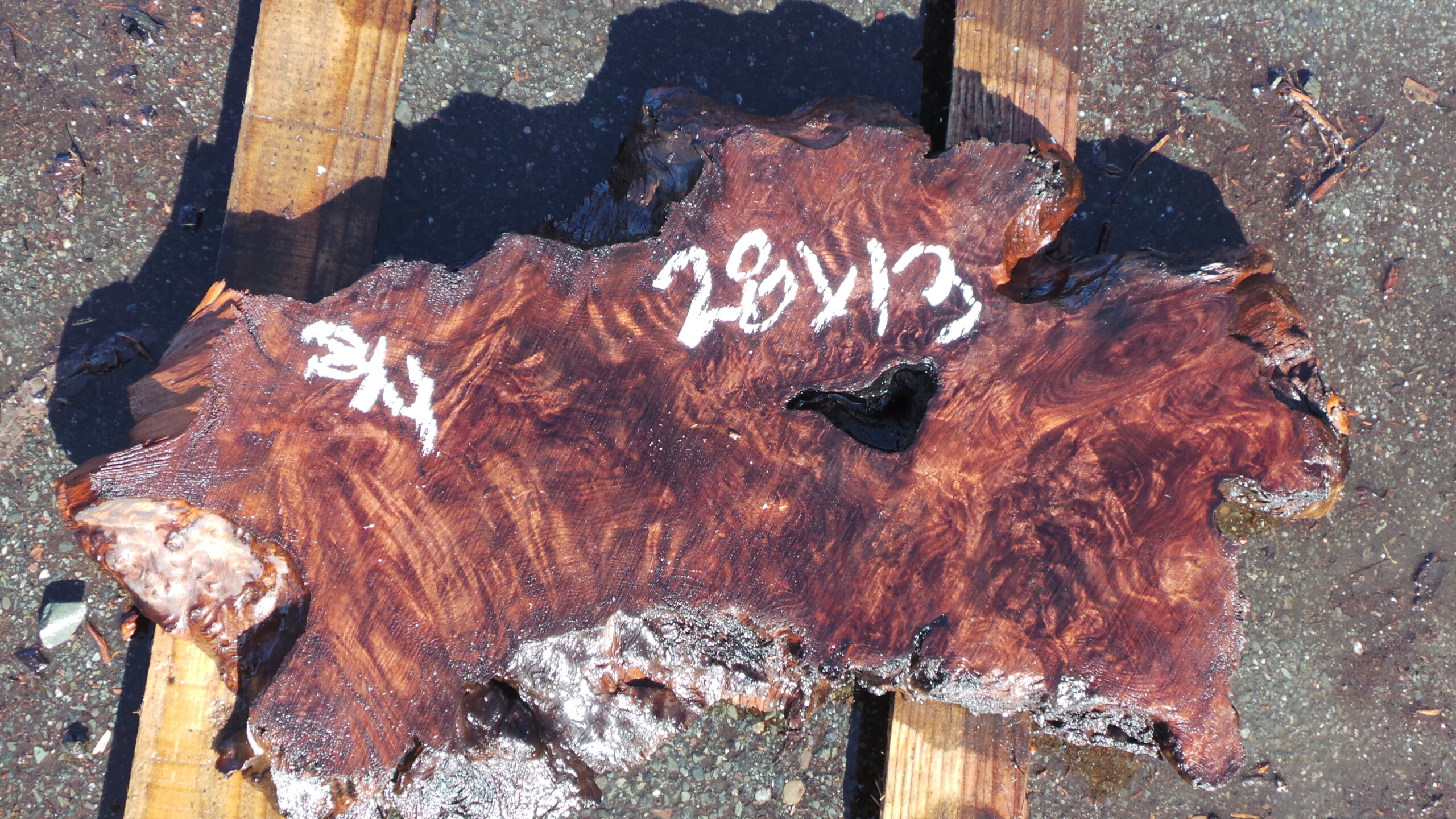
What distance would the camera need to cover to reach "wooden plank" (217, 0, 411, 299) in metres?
2.31

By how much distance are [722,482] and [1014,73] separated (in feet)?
5.82

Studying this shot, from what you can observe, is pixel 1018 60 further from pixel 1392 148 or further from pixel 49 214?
pixel 49 214

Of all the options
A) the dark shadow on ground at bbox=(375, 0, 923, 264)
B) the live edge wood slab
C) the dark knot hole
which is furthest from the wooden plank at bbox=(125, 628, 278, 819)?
the dark knot hole

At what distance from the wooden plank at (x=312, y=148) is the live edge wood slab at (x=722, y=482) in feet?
1.64

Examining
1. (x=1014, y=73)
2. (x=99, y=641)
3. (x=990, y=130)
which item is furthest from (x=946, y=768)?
(x=99, y=641)

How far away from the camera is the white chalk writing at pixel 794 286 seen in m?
1.92

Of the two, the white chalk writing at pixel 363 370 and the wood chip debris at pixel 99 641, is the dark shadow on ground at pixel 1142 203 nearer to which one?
the white chalk writing at pixel 363 370

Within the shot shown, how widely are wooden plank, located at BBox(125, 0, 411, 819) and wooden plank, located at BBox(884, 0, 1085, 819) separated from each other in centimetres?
189

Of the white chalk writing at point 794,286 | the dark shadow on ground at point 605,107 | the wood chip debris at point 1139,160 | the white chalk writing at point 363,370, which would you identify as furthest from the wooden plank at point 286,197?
the wood chip debris at point 1139,160

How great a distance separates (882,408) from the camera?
2094mm

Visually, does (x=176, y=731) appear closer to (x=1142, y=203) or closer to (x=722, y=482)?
(x=722, y=482)

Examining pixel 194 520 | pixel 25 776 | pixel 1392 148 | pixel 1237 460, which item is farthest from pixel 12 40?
pixel 1392 148

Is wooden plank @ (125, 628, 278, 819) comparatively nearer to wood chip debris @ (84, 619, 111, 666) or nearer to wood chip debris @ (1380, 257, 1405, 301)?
wood chip debris @ (84, 619, 111, 666)

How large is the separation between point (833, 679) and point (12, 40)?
3456mm
